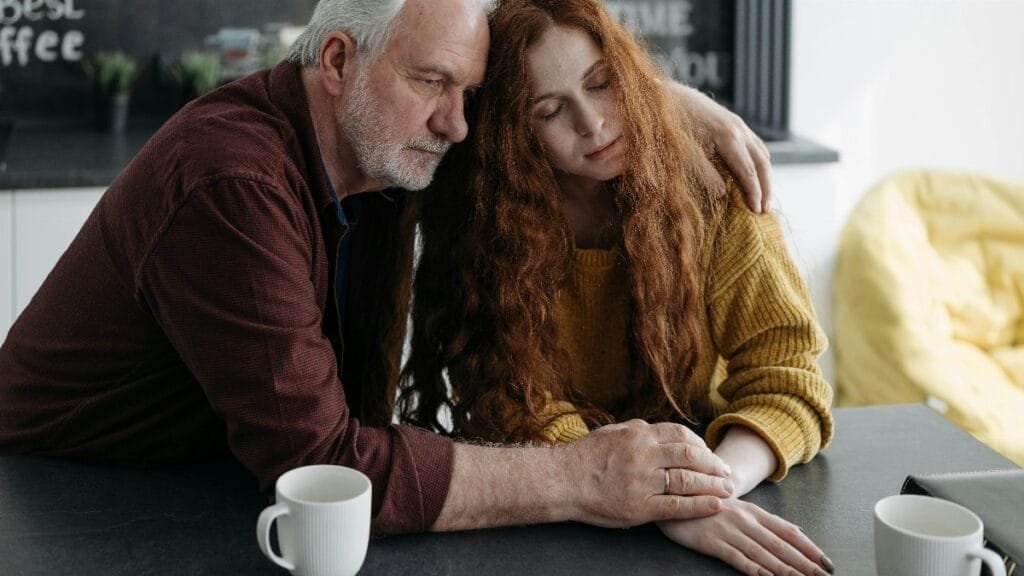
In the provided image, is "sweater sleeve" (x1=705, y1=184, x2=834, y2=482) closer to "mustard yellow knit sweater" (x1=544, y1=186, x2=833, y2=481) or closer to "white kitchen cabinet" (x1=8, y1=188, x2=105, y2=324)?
"mustard yellow knit sweater" (x1=544, y1=186, x2=833, y2=481)

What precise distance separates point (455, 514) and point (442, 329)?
0.38 m

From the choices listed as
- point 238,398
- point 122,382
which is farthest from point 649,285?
point 122,382

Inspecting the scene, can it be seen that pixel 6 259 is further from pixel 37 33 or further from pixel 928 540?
pixel 928 540

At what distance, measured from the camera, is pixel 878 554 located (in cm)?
116

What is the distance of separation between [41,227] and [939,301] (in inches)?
85.0

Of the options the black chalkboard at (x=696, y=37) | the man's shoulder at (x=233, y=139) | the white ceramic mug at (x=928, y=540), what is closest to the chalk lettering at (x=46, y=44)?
the black chalkboard at (x=696, y=37)

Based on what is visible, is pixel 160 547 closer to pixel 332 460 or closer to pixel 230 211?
pixel 332 460

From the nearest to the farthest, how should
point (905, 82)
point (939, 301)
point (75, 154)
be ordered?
point (75, 154) < point (939, 301) < point (905, 82)

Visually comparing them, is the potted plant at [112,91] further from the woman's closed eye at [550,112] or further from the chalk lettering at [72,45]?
the woman's closed eye at [550,112]

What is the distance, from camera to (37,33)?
11.1ft

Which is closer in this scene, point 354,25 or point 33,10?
point 354,25

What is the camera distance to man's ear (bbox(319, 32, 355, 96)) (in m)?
1.60

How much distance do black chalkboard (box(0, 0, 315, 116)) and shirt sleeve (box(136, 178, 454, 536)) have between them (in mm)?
2206

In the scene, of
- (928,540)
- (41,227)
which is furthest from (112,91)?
(928,540)
